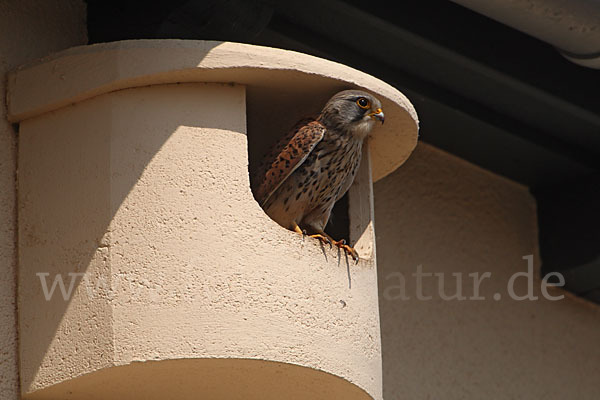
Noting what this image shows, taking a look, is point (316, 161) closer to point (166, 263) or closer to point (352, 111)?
point (352, 111)

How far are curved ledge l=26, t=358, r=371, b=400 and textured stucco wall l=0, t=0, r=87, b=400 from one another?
185 millimetres

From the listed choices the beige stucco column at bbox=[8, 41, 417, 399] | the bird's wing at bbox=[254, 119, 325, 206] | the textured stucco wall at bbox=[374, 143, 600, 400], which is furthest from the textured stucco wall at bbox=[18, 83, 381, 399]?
the textured stucco wall at bbox=[374, 143, 600, 400]

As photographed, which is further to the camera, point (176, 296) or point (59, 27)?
point (59, 27)

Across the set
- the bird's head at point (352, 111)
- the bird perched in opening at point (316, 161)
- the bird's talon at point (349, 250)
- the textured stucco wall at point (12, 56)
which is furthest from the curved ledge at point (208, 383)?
the bird's head at point (352, 111)

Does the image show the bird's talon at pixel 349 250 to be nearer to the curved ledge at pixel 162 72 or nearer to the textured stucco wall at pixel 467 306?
the curved ledge at pixel 162 72

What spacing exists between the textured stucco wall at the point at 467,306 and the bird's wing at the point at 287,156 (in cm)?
104

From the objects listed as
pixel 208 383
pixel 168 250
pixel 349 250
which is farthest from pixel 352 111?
pixel 208 383

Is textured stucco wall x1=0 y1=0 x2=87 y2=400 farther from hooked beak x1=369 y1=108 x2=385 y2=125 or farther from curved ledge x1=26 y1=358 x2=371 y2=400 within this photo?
hooked beak x1=369 y1=108 x2=385 y2=125

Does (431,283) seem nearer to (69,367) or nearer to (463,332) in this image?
(463,332)

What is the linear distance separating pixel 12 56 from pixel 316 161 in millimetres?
1152

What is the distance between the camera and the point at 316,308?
4770 millimetres

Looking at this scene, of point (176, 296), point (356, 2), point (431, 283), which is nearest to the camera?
point (176, 296)

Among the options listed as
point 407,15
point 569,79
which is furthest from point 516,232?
point 407,15

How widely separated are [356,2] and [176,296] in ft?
5.06
